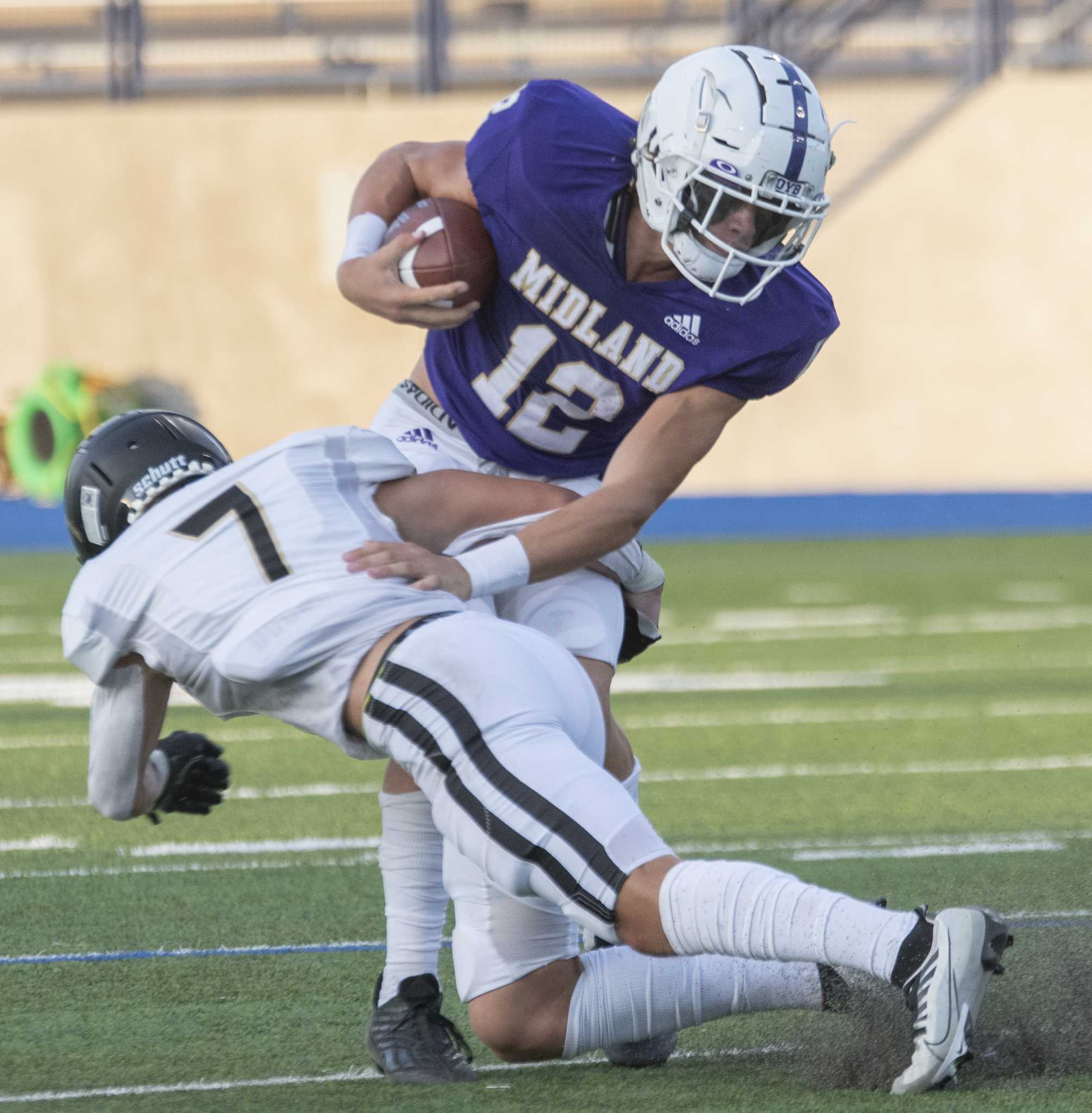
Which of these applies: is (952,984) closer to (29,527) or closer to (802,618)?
(802,618)

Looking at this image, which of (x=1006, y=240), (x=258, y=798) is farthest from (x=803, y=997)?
(x=1006, y=240)

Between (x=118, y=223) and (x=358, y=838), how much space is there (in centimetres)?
923

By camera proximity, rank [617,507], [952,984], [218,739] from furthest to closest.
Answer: [218,739] < [617,507] < [952,984]

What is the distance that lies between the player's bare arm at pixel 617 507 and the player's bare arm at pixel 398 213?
1.24 feet

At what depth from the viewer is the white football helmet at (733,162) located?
2.86 meters

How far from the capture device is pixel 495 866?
7.75 feet

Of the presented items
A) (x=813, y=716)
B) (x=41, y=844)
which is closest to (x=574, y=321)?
(x=41, y=844)

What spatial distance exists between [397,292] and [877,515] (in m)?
10.1

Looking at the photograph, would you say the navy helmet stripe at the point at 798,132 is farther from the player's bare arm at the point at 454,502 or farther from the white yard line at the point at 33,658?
the white yard line at the point at 33,658

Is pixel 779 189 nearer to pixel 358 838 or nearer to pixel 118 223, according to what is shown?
pixel 358 838

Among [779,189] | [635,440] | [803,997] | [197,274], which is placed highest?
[779,189]

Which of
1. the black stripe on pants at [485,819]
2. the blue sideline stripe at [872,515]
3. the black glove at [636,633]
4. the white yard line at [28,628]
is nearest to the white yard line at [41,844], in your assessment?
the black glove at [636,633]

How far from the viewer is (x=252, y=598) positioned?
246cm

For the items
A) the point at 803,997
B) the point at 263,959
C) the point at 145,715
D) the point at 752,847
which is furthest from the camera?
the point at 752,847
